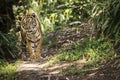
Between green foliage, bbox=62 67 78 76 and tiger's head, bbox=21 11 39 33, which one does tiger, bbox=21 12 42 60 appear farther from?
green foliage, bbox=62 67 78 76

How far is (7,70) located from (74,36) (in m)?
3.21

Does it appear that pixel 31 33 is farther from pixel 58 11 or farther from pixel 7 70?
pixel 58 11

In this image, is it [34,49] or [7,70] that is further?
[34,49]

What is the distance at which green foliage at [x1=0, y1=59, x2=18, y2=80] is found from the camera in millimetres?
6976

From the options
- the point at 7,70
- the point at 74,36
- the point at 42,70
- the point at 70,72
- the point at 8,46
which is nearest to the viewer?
the point at 70,72

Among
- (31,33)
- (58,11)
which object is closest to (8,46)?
(31,33)

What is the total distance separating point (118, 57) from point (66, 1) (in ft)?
27.3

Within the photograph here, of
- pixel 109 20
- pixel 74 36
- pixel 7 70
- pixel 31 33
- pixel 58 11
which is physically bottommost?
pixel 58 11

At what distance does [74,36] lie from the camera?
409 inches

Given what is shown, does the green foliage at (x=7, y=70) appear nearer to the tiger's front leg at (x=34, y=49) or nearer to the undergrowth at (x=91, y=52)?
the undergrowth at (x=91, y=52)

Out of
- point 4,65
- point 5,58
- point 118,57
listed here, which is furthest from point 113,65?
point 5,58

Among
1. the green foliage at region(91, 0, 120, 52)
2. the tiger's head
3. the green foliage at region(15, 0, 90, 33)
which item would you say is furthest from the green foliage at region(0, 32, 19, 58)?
the green foliage at region(15, 0, 90, 33)

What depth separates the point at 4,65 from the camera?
8.24 metres

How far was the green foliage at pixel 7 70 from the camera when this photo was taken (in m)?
6.98
